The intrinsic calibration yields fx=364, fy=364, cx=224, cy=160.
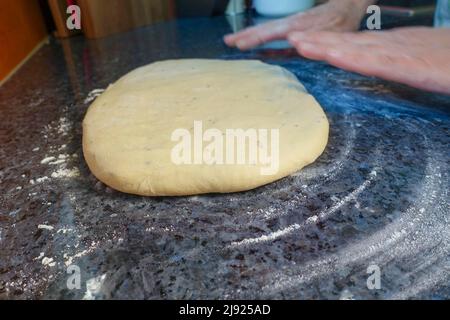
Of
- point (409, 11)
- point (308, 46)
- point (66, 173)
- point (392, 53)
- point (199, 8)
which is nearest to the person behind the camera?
point (66, 173)

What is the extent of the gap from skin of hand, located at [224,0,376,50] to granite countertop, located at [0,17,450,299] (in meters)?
0.52

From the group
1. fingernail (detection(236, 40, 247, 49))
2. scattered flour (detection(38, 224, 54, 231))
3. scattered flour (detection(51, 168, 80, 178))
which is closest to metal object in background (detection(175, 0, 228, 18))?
fingernail (detection(236, 40, 247, 49))

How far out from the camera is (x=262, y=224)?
64cm

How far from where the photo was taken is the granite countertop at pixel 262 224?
0.55m

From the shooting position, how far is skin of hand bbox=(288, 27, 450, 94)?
884 millimetres

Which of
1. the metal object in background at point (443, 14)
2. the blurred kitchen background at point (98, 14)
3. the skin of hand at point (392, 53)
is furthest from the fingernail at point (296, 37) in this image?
the blurred kitchen background at point (98, 14)

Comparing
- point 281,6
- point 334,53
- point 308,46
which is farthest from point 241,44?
point 281,6

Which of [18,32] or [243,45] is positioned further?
[18,32]

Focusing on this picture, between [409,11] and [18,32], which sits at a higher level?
[18,32]

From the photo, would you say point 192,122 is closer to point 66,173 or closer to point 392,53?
point 66,173

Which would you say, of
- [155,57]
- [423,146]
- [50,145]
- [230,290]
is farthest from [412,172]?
[155,57]

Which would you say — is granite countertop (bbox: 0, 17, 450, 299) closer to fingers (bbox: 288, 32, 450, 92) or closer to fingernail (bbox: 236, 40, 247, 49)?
fingers (bbox: 288, 32, 450, 92)

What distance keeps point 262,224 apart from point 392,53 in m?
0.63

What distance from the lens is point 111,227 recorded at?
67 centimetres
